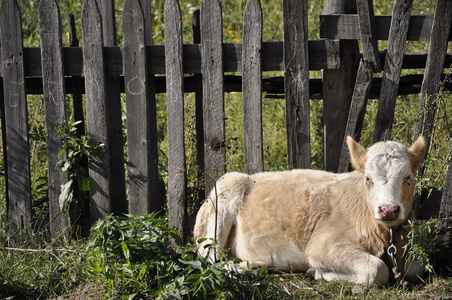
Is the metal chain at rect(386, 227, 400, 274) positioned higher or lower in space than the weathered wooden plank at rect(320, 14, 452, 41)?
lower

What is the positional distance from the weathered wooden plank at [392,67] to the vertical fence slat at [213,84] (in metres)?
1.44

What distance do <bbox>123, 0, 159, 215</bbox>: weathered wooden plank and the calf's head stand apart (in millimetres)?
1935

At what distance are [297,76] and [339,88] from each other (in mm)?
407

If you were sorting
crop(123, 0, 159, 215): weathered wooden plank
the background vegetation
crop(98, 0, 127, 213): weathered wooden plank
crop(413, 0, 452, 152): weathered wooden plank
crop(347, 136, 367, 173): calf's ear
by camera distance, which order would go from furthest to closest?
1. crop(98, 0, 127, 213): weathered wooden plank
2. crop(123, 0, 159, 215): weathered wooden plank
3. crop(413, 0, 452, 152): weathered wooden plank
4. crop(347, 136, 367, 173): calf's ear
5. the background vegetation

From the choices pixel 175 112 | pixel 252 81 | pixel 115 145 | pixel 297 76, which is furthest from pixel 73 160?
pixel 297 76

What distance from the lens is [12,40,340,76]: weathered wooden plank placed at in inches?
219

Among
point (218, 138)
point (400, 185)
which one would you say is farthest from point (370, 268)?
point (218, 138)

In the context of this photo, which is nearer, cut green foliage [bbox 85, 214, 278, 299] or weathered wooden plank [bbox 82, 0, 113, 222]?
cut green foliage [bbox 85, 214, 278, 299]

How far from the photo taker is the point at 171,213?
592 cm

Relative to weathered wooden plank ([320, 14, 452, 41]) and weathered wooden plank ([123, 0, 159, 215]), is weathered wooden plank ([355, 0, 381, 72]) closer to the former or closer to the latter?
weathered wooden plank ([320, 14, 452, 41])

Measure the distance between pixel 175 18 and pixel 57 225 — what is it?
7.58 ft

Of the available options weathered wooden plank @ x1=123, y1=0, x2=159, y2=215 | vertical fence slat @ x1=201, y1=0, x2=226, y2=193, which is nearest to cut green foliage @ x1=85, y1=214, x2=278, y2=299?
vertical fence slat @ x1=201, y1=0, x2=226, y2=193

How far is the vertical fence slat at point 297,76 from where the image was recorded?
18.1ft

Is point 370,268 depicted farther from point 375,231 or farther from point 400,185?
point 400,185
